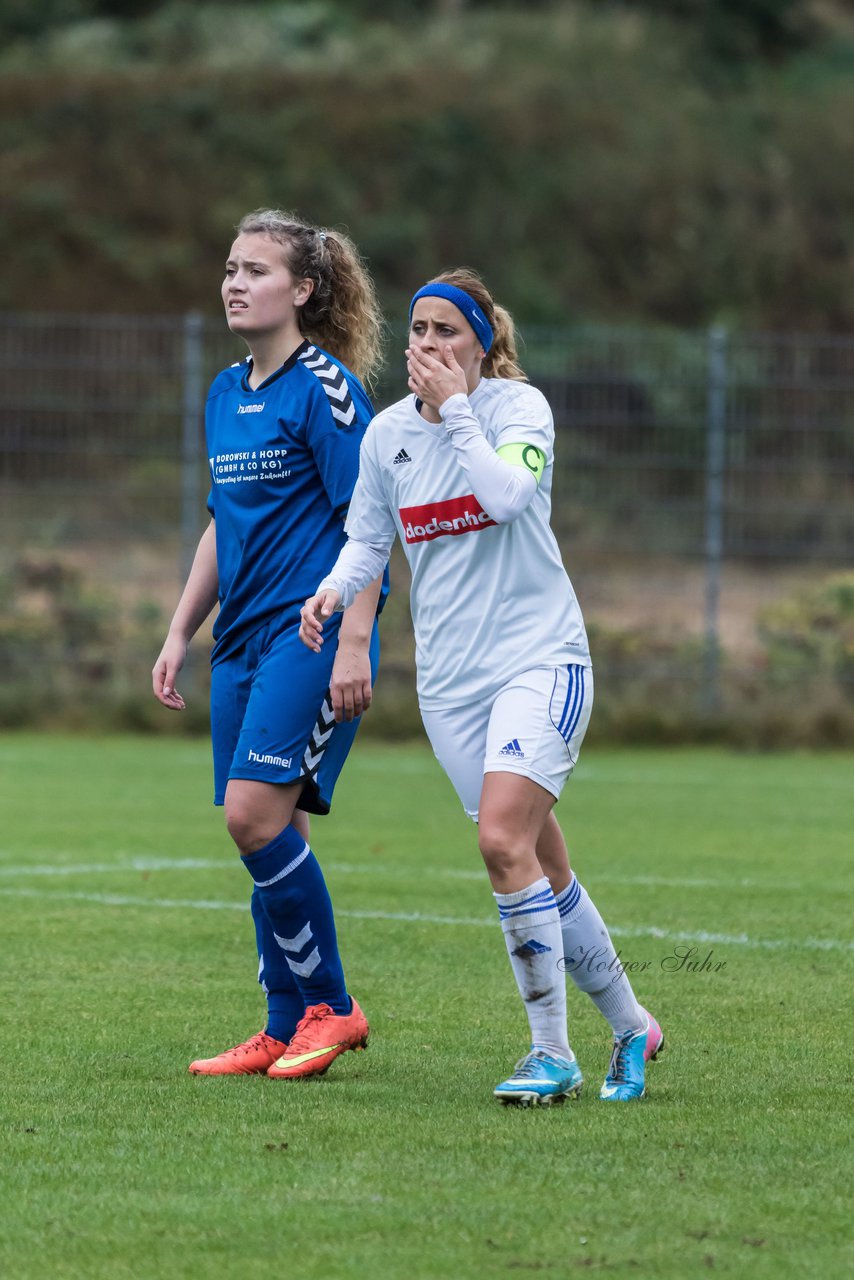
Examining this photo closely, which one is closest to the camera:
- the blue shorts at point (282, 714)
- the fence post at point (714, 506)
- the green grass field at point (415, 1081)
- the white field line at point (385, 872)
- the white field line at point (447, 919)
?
the green grass field at point (415, 1081)

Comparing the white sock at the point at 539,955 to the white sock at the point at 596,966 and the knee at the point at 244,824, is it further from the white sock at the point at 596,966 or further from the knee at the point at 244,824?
the knee at the point at 244,824

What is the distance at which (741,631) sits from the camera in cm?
1588

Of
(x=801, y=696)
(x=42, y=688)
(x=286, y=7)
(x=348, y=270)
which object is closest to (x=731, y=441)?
(x=801, y=696)

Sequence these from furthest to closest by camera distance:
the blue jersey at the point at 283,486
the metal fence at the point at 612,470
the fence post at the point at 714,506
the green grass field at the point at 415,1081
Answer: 1. the metal fence at the point at 612,470
2. the fence post at the point at 714,506
3. the blue jersey at the point at 283,486
4. the green grass field at the point at 415,1081

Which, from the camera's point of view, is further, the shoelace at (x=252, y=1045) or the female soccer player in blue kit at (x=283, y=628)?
the shoelace at (x=252, y=1045)

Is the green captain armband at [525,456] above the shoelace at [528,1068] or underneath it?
above

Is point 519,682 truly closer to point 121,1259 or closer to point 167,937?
point 121,1259

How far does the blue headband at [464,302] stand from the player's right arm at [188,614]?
3.23ft

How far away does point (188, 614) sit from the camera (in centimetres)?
562

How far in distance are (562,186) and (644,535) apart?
1574cm

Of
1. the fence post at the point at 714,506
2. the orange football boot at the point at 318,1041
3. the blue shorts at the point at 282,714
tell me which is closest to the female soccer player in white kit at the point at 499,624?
the blue shorts at the point at 282,714

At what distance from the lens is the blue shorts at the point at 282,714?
515 centimetres

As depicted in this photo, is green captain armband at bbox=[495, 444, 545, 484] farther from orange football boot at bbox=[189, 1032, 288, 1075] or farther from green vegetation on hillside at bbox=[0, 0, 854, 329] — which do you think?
green vegetation on hillside at bbox=[0, 0, 854, 329]

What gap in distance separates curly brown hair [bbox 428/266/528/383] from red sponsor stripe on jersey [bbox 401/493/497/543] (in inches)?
15.5
